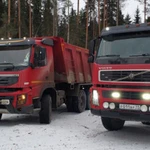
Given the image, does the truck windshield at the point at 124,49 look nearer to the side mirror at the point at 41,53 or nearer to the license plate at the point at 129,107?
the license plate at the point at 129,107

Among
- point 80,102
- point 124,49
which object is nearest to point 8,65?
point 124,49

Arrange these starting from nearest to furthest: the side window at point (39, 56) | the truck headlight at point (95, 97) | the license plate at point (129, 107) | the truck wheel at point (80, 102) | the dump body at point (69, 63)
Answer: the license plate at point (129, 107), the truck headlight at point (95, 97), the side window at point (39, 56), the dump body at point (69, 63), the truck wheel at point (80, 102)

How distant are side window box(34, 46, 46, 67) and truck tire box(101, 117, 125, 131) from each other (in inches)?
96.4

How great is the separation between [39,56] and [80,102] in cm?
378

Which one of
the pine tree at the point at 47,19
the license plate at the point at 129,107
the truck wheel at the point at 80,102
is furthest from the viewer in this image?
the pine tree at the point at 47,19

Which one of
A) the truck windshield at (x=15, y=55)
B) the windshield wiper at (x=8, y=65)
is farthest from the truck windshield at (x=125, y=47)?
the windshield wiper at (x=8, y=65)

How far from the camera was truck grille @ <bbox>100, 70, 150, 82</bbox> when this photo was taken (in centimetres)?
628

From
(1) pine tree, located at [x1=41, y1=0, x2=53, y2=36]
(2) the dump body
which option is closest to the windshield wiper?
A: (2) the dump body

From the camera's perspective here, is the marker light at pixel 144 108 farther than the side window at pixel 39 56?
No

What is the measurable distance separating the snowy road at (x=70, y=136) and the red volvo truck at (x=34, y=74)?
601 millimetres

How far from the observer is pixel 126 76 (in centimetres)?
650

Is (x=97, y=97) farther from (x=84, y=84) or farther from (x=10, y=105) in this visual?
(x=84, y=84)

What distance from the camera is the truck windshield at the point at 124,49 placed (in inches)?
257

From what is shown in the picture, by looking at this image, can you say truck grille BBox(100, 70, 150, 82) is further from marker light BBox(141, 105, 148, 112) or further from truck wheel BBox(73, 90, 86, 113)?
truck wheel BBox(73, 90, 86, 113)
